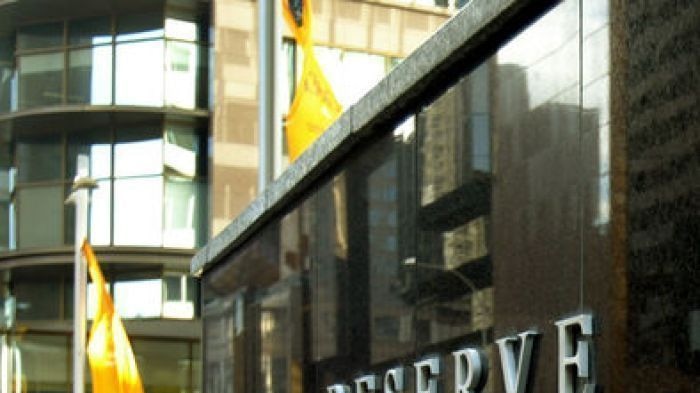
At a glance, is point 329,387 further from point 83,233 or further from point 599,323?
point 83,233

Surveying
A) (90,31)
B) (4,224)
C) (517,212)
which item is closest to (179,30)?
(90,31)

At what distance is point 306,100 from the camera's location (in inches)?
607

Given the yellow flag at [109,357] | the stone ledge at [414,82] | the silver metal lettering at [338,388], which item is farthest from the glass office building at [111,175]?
the silver metal lettering at [338,388]

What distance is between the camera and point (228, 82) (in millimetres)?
38188

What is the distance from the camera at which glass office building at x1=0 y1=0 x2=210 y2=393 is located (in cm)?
3762

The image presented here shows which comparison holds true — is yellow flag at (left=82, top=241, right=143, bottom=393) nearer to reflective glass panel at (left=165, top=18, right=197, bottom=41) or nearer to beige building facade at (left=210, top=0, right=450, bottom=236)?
beige building facade at (left=210, top=0, right=450, bottom=236)

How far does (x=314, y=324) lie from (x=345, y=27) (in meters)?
31.4

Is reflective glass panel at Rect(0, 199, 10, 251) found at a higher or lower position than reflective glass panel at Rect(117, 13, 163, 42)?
lower

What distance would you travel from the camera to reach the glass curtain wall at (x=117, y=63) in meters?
38.3

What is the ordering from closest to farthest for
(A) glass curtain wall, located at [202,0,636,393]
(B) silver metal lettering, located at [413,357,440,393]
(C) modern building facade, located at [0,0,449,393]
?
(A) glass curtain wall, located at [202,0,636,393], (B) silver metal lettering, located at [413,357,440,393], (C) modern building facade, located at [0,0,449,393]

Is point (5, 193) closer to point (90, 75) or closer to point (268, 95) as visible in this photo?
point (90, 75)

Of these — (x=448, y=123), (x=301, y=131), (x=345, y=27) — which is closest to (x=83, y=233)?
(x=345, y=27)

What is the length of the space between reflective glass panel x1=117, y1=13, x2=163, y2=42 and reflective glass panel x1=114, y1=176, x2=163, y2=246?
3.62 metres

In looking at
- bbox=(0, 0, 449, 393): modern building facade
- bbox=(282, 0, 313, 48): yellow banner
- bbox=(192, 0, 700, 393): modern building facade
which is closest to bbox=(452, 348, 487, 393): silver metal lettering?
bbox=(192, 0, 700, 393): modern building facade
